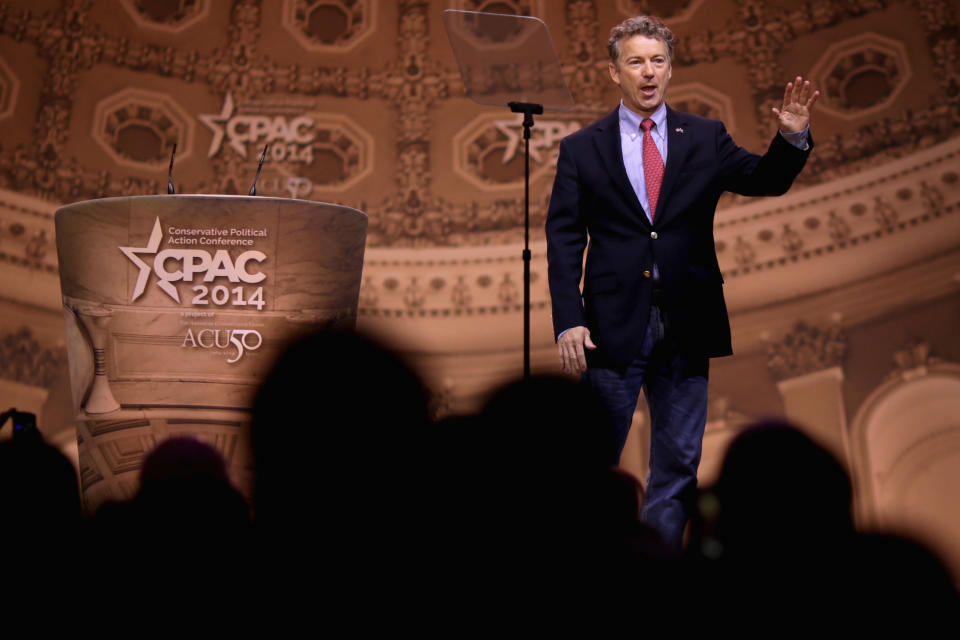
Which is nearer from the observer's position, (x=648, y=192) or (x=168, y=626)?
(x=168, y=626)

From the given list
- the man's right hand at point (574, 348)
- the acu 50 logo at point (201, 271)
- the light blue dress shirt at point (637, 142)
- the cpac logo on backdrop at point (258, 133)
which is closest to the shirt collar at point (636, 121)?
the light blue dress shirt at point (637, 142)

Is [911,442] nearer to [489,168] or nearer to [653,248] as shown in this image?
[489,168]

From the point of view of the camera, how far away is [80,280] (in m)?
2.14

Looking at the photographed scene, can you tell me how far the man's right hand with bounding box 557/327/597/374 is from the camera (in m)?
2.03

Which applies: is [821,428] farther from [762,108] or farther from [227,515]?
[227,515]

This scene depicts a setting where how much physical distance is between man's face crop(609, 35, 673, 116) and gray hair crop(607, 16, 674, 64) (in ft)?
0.04

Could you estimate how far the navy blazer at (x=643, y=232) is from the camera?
6.69ft

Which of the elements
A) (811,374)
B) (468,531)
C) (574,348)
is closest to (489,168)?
(811,374)

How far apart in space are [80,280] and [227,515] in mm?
1363

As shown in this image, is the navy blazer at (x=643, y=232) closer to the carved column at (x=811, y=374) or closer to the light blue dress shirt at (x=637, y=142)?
the light blue dress shirt at (x=637, y=142)

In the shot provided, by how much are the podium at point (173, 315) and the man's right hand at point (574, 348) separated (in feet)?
2.21

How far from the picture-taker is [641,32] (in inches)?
83.9

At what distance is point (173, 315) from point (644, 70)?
4.46 feet

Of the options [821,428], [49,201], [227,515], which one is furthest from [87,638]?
[49,201]
